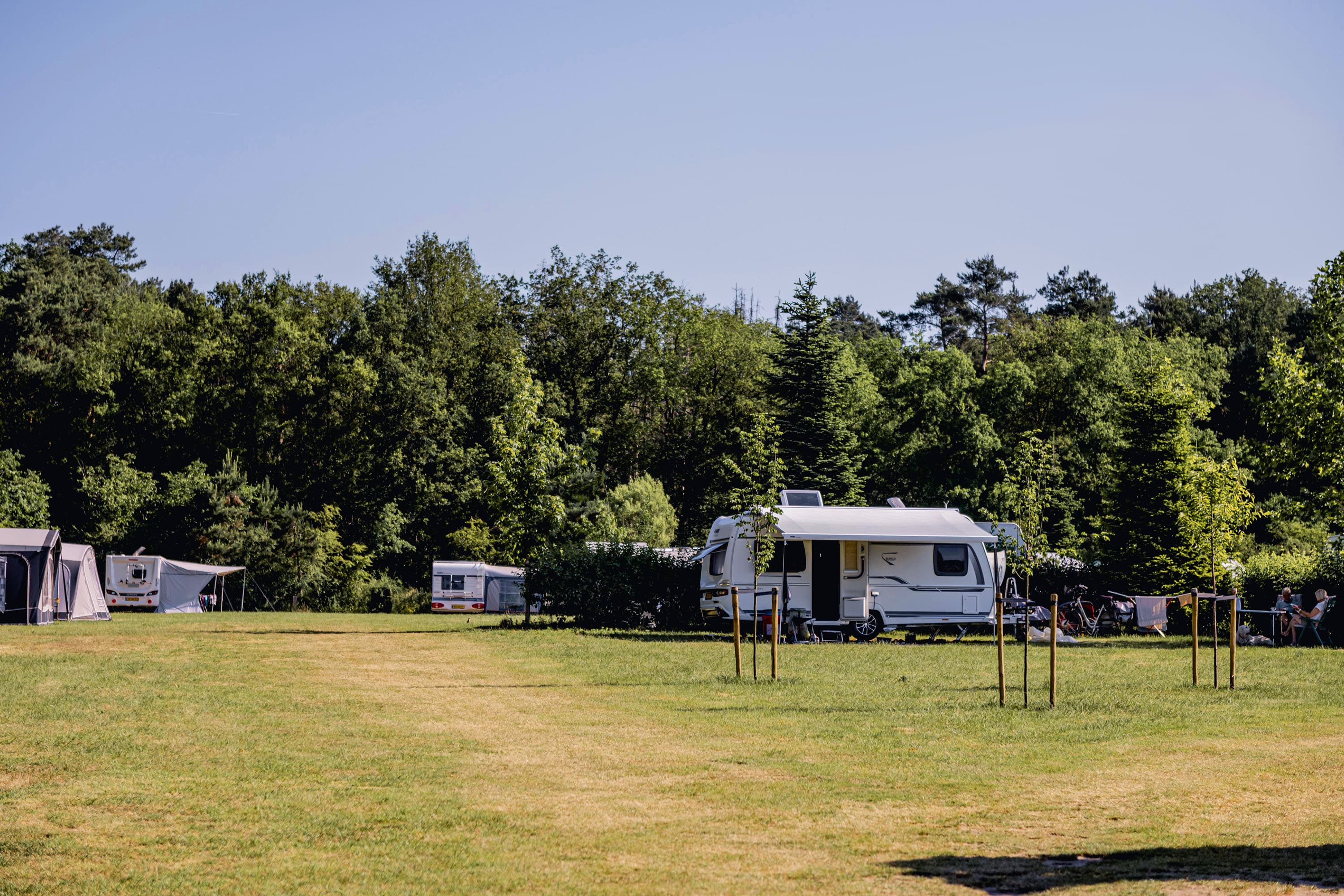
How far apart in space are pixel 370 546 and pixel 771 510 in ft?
104

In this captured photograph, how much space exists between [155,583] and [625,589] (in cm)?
2014

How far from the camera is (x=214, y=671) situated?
16797 millimetres

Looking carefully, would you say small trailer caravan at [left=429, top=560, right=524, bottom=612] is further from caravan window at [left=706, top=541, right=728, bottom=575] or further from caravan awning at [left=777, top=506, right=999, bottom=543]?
caravan awning at [left=777, top=506, right=999, bottom=543]

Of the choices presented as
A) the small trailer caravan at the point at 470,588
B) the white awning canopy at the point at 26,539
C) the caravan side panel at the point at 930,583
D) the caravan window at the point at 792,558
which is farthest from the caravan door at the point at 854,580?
the small trailer caravan at the point at 470,588

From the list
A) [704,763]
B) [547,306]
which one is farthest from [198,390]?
[704,763]

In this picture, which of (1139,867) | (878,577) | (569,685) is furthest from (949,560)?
(1139,867)

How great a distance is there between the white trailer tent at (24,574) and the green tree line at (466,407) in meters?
14.1

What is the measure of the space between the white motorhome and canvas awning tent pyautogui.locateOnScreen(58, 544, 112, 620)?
1723 cm

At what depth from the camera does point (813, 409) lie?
45875mm

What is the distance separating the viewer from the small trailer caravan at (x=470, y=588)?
43.4m

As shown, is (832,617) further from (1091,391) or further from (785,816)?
(1091,391)

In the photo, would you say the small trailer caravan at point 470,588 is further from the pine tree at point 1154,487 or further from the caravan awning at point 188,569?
the pine tree at point 1154,487

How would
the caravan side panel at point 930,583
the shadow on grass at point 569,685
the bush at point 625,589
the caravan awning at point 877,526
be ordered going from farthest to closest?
the bush at point 625,589
the caravan side panel at point 930,583
the caravan awning at point 877,526
the shadow on grass at point 569,685

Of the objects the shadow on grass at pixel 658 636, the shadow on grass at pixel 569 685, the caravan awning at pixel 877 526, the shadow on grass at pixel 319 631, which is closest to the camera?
the shadow on grass at pixel 569 685
